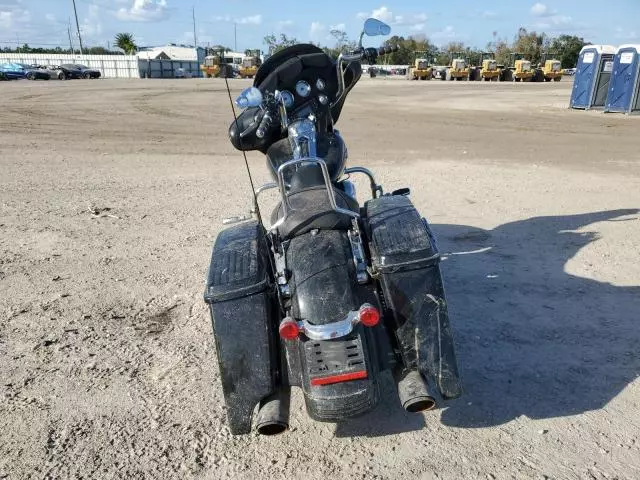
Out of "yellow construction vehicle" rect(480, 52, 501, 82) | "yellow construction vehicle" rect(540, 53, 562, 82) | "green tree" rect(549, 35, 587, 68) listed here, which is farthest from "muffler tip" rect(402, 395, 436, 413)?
"green tree" rect(549, 35, 587, 68)

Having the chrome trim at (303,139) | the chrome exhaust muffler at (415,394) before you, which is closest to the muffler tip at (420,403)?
the chrome exhaust muffler at (415,394)

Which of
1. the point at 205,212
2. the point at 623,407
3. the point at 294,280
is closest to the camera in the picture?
A: the point at 294,280

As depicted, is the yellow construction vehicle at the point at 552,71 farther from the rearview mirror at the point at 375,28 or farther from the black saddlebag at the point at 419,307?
the black saddlebag at the point at 419,307

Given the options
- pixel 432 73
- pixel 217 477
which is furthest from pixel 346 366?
pixel 432 73

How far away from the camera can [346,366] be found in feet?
7.69

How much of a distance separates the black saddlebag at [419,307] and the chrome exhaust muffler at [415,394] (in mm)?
64

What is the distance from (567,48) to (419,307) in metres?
85.7

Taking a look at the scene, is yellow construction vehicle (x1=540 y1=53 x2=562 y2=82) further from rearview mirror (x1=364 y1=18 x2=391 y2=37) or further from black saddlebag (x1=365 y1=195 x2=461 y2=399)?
black saddlebag (x1=365 y1=195 x2=461 y2=399)

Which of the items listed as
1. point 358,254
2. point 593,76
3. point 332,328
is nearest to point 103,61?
point 593,76

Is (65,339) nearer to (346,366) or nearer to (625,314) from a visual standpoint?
(346,366)

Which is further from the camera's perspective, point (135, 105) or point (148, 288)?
point (135, 105)

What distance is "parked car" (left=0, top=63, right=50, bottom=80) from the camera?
47.1 m

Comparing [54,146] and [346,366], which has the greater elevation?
[346,366]

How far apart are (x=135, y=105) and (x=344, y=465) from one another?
2269 centimetres
